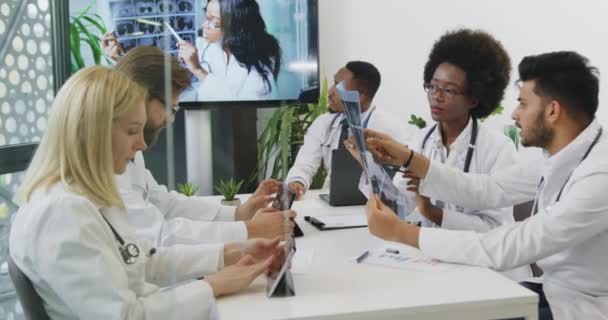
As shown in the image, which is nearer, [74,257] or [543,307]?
[74,257]

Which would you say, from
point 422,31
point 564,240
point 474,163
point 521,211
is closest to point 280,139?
point 564,240

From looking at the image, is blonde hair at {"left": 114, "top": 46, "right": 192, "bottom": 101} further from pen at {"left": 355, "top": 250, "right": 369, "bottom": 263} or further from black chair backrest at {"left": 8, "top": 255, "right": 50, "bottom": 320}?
pen at {"left": 355, "top": 250, "right": 369, "bottom": 263}

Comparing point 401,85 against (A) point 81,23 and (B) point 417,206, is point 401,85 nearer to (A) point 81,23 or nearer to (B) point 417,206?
(B) point 417,206

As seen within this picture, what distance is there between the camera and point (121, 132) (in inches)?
33.3

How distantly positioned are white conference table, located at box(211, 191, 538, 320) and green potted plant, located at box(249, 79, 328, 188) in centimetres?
20

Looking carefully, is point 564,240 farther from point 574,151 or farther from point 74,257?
point 74,257

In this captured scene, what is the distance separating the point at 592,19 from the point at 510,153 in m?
2.08

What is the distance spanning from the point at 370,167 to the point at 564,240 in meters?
0.47

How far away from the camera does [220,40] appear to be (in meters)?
0.80

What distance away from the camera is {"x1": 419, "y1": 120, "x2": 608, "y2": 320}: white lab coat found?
119cm

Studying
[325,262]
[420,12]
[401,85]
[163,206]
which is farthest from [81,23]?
[420,12]

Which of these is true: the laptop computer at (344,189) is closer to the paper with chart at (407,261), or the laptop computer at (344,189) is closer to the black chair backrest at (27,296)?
the paper with chart at (407,261)

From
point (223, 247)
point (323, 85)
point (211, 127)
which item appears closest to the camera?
point (211, 127)

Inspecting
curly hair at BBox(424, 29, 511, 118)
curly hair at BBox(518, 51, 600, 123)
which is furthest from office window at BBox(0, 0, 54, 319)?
curly hair at BBox(424, 29, 511, 118)
